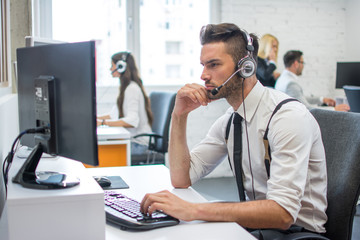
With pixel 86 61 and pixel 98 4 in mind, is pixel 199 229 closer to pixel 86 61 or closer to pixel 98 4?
pixel 86 61

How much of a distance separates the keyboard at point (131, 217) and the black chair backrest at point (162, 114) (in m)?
2.07

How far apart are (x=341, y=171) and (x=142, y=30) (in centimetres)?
350

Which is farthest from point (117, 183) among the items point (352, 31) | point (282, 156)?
point (352, 31)

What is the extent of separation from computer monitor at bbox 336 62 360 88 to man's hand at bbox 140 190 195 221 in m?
4.27

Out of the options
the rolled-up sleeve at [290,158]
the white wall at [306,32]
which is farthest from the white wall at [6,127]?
the white wall at [306,32]

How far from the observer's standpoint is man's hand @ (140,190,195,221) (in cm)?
110

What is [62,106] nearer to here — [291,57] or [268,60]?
[291,57]

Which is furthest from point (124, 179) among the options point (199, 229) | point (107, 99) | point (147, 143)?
point (107, 99)

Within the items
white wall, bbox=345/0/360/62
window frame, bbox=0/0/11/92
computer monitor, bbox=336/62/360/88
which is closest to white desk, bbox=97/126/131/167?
window frame, bbox=0/0/11/92

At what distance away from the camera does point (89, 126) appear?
1.03 meters

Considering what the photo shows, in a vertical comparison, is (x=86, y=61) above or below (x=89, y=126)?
above

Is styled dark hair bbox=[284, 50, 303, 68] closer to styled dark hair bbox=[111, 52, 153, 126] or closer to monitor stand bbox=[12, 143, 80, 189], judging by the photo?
styled dark hair bbox=[111, 52, 153, 126]

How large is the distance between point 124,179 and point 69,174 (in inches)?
18.0

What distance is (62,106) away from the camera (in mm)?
1098
